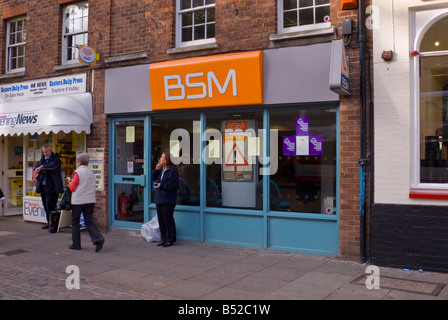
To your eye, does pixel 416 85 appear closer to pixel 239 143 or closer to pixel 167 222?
pixel 239 143

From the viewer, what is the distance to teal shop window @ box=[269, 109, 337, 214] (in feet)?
24.1

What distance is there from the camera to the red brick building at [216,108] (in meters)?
7.12

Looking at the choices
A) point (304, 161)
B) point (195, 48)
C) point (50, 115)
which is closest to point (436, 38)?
point (304, 161)

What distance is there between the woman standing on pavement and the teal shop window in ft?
5.90

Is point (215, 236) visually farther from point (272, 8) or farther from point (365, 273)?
point (272, 8)

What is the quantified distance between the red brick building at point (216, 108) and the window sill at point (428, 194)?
0.82m

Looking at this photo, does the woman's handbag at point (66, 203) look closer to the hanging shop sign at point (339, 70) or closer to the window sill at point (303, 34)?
the window sill at point (303, 34)

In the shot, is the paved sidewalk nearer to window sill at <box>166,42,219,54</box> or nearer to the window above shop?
the window above shop

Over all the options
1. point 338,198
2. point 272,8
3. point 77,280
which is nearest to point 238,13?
point 272,8

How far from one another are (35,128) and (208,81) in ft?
13.8

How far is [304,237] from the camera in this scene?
292 inches

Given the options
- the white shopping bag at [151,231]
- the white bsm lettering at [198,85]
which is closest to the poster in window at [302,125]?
the white bsm lettering at [198,85]

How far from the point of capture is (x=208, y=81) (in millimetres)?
8039

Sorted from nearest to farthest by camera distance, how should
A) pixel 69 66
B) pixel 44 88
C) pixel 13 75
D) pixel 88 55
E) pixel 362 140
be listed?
pixel 362 140, pixel 88 55, pixel 69 66, pixel 44 88, pixel 13 75
